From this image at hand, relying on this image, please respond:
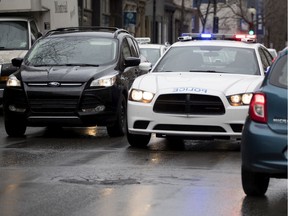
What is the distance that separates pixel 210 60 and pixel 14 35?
24.6ft

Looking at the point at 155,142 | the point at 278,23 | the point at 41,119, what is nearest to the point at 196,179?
the point at 155,142

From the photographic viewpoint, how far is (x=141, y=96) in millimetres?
10180

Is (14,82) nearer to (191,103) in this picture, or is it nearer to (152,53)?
(191,103)

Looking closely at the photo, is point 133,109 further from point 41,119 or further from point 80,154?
point 41,119

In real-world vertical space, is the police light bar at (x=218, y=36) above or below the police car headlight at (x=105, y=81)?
above

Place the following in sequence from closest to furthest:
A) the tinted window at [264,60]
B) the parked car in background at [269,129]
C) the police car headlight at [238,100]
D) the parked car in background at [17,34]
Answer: the parked car in background at [269,129] < the police car headlight at [238,100] < the tinted window at [264,60] < the parked car in background at [17,34]

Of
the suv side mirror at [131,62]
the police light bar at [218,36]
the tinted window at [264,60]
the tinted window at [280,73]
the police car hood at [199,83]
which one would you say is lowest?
the suv side mirror at [131,62]

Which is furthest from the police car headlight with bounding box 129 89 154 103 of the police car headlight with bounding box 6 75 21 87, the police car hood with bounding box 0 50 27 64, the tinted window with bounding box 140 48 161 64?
the tinted window with bounding box 140 48 161 64

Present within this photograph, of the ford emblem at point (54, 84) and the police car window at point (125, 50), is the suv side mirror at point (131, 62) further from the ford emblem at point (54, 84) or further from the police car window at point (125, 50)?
Answer: the ford emblem at point (54, 84)

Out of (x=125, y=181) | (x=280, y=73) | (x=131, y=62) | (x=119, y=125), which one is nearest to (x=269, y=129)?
(x=280, y=73)

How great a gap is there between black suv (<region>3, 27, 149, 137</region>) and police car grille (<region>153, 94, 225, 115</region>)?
175cm

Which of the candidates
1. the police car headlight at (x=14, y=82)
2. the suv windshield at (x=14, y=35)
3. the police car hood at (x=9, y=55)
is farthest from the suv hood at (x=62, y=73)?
the suv windshield at (x=14, y=35)

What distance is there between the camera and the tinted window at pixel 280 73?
676 cm

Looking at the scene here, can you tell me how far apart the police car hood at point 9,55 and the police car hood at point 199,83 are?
6.30 metres
